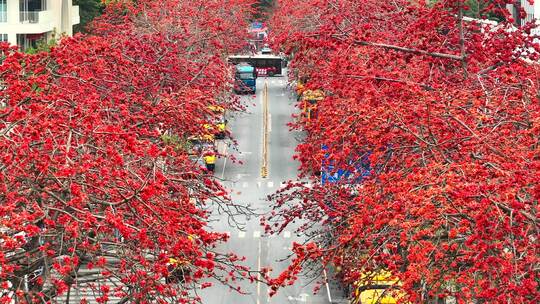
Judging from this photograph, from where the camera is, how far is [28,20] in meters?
56.1

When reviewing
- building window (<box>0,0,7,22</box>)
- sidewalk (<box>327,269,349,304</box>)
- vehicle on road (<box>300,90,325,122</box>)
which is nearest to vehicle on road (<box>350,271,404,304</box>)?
vehicle on road (<box>300,90,325,122</box>)

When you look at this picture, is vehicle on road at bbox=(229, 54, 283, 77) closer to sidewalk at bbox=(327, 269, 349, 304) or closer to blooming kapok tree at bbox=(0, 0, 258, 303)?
sidewalk at bbox=(327, 269, 349, 304)

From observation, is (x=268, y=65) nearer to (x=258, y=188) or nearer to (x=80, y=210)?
(x=258, y=188)

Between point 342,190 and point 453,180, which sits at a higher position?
point 453,180

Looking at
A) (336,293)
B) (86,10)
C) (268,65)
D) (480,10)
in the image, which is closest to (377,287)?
(480,10)

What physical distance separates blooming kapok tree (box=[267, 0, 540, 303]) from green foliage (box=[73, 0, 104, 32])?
164 feet

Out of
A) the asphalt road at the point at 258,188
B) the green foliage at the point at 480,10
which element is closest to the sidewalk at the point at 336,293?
the asphalt road at the point at 258,188

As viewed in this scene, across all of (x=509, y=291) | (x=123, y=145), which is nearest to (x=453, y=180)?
(x=509, y=291)

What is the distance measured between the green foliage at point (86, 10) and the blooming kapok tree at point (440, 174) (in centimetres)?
4999

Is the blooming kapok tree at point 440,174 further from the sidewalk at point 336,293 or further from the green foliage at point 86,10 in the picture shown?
the green foliage at point 86,10

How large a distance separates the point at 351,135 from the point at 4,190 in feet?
21.1

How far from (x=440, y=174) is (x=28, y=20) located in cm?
4539

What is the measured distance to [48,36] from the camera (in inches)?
2368

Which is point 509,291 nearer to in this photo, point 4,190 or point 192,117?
point 4,190
